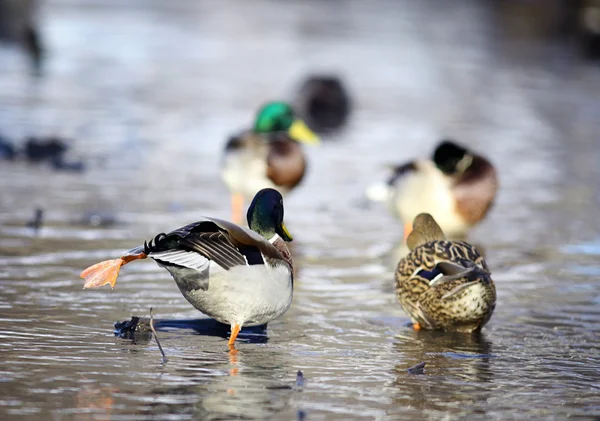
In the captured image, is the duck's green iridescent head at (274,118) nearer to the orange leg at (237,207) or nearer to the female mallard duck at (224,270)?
the orange leg at (237,207)

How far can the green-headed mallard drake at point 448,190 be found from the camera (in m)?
9.44

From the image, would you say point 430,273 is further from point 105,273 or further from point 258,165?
point 258,165

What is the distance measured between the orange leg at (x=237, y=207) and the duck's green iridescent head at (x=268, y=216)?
11.2ft

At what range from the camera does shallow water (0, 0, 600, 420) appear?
17.4 ft

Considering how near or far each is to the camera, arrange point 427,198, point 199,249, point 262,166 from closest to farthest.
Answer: point 199,249, point 427,198, point 262,166

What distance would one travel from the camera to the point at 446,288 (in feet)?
21.4

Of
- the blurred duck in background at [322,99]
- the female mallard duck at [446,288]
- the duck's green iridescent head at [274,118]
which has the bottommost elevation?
the female mallard duck at [446,288]

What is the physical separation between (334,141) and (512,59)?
39.5ft

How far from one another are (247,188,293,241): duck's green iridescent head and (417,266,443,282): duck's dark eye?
2.55 ft

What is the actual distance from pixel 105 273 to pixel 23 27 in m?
20.3

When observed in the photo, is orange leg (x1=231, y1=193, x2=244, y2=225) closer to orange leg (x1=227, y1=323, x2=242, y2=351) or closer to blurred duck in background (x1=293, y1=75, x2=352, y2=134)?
orange leg (x1=227, y1=323, x2=242, y2=351)

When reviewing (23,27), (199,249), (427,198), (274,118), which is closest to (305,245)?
(427,198)

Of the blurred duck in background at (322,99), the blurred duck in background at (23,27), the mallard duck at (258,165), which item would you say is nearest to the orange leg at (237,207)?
the mallard duck at (258,165)

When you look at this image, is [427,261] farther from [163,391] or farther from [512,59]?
[512,59]
